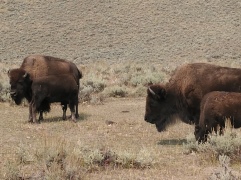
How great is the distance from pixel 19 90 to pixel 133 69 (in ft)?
58.3

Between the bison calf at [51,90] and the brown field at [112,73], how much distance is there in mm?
555

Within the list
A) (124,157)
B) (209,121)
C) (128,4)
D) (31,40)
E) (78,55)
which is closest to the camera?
(124,157)

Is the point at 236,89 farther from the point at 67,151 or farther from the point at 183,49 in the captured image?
the point at 183,49

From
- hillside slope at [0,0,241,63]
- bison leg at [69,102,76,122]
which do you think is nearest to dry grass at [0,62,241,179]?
bison leg at [69,102,76,122]

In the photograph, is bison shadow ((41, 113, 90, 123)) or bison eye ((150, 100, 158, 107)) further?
bison shadow ((41, 113, 90, 123))

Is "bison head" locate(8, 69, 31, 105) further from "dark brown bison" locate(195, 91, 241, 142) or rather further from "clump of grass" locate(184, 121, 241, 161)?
"clump of grass" locate(184, 121, 241, 161)

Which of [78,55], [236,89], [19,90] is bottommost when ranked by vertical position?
[78,55]

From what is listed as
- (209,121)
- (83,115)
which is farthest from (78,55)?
(209,121)

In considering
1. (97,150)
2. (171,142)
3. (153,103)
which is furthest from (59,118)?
(97,150)

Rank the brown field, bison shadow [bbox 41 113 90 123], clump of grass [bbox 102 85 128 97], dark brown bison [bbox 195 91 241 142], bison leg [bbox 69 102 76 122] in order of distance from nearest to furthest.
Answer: the brown field → dark brown bison [bbox 195 91 241 142] → bison leg [bbox 69 102 76 122] → bison shadow [bbox 41 113 90 123] → clump of grass [bbox 102 85 128 97]

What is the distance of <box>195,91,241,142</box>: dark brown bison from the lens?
27.7 ft

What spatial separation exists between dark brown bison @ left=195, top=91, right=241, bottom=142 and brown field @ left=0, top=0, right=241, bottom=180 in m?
0.55

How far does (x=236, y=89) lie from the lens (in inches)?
363

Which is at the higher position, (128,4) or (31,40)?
(128,4)
